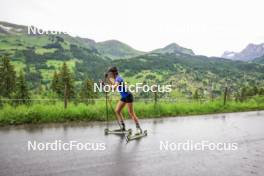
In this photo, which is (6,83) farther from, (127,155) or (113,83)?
(127,155)

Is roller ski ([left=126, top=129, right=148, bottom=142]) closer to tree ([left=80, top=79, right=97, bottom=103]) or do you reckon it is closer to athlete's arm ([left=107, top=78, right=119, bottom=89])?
athlete's arm ([left=107, top=78, right=119, bottom=89])

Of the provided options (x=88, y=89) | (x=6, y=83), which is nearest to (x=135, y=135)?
(x=6, y=83)

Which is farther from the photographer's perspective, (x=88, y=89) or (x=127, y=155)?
(x=88, y=89)

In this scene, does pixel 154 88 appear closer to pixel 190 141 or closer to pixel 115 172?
pixel 190 141

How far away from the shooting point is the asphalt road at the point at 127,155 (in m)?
5.66

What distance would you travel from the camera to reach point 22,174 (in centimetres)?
519

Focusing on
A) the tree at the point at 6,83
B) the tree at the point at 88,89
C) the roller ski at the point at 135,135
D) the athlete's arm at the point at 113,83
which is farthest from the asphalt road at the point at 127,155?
the tree at the point at 88,89

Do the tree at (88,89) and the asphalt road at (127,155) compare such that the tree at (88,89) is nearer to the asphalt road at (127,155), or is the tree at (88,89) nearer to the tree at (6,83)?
the tree at (6,83)

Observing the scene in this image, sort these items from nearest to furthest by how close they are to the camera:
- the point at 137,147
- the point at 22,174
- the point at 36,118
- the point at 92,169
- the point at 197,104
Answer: the point at 22,174, the point at 92,169, the point at 137,147, the point at 36,118, the point at 197,104

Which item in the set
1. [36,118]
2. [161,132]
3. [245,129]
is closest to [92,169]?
[161,132]

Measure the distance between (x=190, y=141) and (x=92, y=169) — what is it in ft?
12.9

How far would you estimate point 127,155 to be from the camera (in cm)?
679

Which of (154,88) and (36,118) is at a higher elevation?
(154,88)

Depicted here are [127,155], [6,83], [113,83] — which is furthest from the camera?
[6,83]
